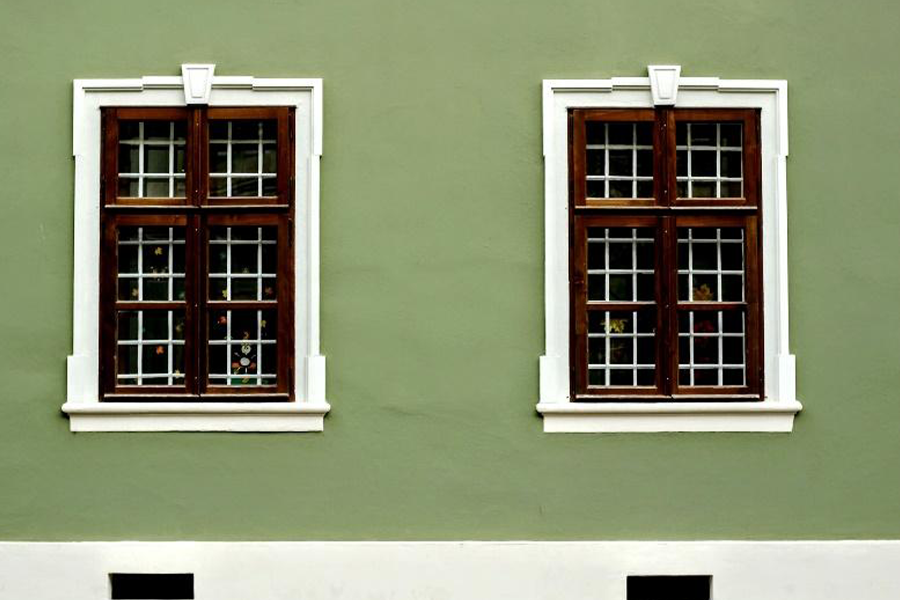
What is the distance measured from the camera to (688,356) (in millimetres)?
8836

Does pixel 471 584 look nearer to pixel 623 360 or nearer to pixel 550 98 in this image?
pixel 623 360

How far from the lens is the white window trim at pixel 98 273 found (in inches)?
338

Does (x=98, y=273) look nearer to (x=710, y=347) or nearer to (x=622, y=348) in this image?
(x=622, y=348)

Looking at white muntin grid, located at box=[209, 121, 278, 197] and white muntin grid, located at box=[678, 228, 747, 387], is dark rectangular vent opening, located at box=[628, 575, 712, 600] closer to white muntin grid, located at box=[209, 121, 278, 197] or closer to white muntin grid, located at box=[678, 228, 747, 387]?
white muntin grid, located at box=[678, 228, 747, 387]

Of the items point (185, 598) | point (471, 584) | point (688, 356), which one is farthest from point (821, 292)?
point (185, 598)

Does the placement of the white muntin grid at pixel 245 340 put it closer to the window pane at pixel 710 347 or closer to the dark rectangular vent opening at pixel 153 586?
the dark rectangular vent opening at pixel 153 586

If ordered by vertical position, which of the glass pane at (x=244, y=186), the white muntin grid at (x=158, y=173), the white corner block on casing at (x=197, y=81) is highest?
the white corner block on casing at (x=197, y=81)

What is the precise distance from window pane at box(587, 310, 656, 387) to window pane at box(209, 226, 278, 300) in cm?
206

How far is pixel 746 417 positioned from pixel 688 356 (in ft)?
1.74

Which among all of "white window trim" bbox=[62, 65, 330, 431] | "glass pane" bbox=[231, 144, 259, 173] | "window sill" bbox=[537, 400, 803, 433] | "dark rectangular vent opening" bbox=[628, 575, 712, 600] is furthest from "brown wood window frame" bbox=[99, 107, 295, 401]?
"dark rectangular vent opening" bbox=[628, 575, 712, 600]

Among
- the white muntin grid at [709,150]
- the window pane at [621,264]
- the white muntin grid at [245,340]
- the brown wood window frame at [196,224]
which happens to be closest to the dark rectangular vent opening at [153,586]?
the brown wood window frame at [196,224]

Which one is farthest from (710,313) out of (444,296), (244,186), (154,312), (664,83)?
(154,312)

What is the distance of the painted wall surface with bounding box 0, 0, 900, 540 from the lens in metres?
8.61

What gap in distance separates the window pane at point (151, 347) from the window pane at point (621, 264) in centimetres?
264
